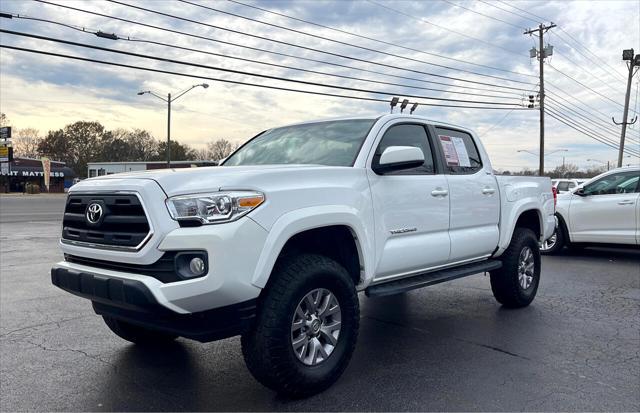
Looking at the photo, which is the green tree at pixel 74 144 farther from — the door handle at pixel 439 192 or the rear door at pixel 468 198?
the door handle at pixel 439 192

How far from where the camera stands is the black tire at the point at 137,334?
449 cm

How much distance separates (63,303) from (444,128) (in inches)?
191

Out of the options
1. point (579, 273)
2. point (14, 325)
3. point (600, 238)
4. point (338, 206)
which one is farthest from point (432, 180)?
point (600, 238)

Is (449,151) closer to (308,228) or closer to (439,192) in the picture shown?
(439,192)

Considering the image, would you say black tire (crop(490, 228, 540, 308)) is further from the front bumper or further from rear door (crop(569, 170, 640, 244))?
rear door (crop(569, 170, 640, 244))

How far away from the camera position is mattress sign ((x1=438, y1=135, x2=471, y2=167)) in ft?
17.2

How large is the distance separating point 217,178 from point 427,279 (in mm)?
2205

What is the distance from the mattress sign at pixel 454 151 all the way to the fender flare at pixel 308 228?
170 centimetres

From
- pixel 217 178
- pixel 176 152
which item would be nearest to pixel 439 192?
pixel 217 178

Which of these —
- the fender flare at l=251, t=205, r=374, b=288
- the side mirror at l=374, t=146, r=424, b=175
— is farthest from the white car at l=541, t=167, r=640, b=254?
the fender flare at l=251, t=205, r=374, b=288

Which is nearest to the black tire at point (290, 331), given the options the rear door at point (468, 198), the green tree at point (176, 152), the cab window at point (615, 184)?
the rear door at point (468, 198)

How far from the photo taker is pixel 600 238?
389 inches

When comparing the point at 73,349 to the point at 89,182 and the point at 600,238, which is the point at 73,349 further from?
the point at 600,238

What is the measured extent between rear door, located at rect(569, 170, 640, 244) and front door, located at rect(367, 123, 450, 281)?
20.8 feet
